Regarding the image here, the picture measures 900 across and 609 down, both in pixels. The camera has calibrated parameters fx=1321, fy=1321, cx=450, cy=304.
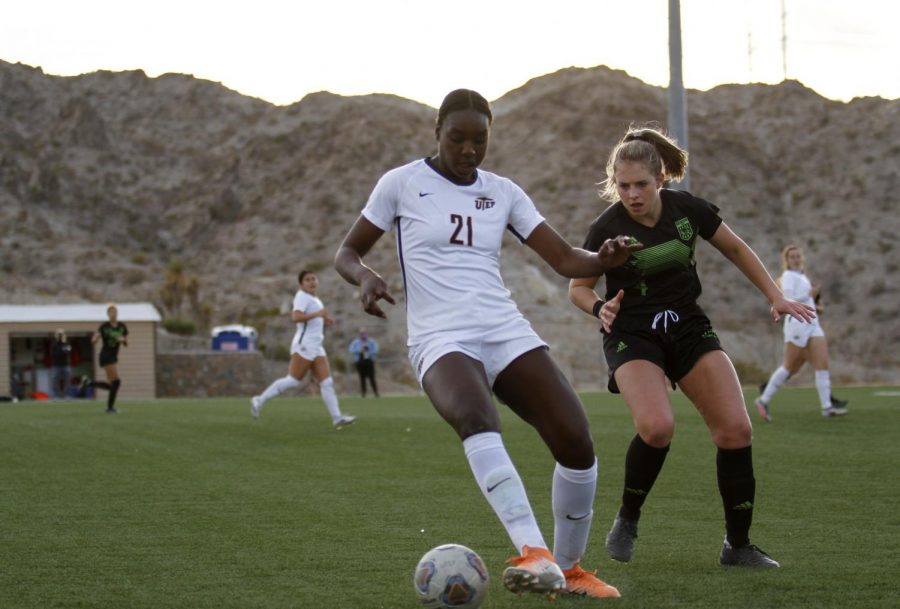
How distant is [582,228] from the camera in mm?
64875

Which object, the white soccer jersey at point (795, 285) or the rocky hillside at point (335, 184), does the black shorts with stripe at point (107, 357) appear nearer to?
the white soccer jersey at point (795, 285)

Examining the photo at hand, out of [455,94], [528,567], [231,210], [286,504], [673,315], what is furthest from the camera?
[231,210]

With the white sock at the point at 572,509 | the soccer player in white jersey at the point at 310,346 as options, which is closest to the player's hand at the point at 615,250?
the white sock at the point at 572,509

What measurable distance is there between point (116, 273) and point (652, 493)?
58343 millimetres

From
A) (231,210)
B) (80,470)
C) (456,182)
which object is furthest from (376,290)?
(231,210)

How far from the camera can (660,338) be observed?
614 cm

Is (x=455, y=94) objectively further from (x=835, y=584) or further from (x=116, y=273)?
(x=116, y=273)

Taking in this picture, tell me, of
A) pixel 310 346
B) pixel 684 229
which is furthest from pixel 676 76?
pixel 684 229

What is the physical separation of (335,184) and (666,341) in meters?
66.6

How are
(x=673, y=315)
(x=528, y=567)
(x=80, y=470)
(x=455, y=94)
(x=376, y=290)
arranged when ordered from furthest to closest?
(x=80, y=470)
(x=673, y=315)
(x=455, y=94)
(x=376, y=290)
(x=528, y=567)

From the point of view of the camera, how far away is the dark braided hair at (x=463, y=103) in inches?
210

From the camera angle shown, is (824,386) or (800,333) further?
(824,386)

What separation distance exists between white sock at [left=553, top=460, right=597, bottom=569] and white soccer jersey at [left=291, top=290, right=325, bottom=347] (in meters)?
11.8

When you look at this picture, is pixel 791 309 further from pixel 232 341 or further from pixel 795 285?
pixel 232 341
